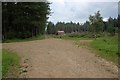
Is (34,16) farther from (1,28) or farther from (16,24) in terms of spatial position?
→ (1,28)

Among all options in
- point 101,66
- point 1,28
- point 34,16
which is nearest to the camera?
point 101,66

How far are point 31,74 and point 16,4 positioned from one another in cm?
2812

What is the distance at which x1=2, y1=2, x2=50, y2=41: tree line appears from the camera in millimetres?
37344

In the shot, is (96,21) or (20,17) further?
(96,21)

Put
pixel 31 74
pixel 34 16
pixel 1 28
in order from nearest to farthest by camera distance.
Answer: pixel 31 74 → pixel 1 28 → pixel 34 16

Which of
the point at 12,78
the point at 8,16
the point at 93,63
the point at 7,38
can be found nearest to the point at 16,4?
the point at 8,16

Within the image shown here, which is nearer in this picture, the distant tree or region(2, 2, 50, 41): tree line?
region(2, 2, 50, 41): tree line

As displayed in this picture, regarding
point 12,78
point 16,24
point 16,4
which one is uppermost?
point 16,4

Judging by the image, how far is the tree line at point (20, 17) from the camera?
37344 mm

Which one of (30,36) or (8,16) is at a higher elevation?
(8,16)

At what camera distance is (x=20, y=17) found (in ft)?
123

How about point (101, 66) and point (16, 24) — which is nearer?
point (101, 66)

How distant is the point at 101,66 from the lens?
1268cm

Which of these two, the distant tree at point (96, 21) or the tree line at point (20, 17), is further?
the distant tree at point (96, 21)
